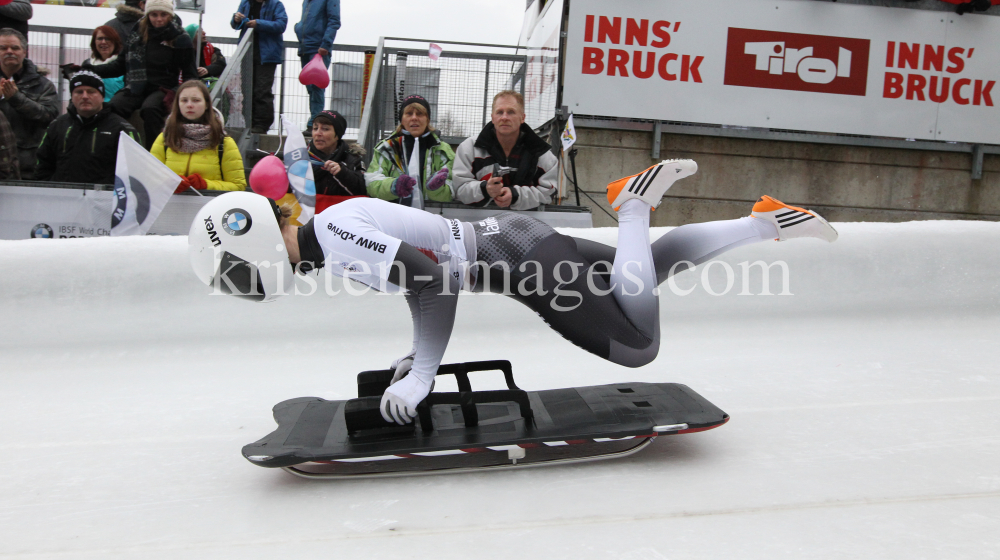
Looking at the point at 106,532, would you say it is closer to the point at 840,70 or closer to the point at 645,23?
the point at 645,23

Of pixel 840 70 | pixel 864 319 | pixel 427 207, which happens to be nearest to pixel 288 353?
pixel 427 207

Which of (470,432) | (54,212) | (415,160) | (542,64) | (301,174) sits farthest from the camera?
(542,64)

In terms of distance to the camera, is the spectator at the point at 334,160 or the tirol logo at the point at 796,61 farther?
the tirol logo at the point at 796,61

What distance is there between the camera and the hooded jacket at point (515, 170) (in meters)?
4.13

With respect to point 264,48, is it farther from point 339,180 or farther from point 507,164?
point 507,164

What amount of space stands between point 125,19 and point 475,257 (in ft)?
16.0

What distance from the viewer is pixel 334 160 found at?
14.1ft

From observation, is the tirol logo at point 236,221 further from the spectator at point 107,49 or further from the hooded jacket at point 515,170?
the spectator at point 107,49

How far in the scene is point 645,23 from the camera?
234 inches

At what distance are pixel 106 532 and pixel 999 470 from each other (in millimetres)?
2362

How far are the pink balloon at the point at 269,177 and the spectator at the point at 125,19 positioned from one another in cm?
256

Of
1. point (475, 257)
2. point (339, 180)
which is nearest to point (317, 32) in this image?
point (339, 180)

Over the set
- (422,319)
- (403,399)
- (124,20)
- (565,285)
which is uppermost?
(124,20)

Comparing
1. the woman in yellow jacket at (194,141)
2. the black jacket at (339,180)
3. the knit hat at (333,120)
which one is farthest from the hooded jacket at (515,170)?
the woman in yellow jacket at (194,141)
